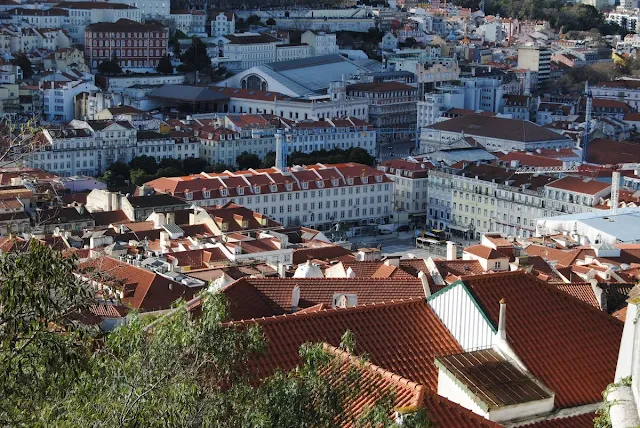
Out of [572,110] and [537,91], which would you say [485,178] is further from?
[537,91]

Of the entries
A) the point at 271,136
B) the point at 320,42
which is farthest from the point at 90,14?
the point at 271,136

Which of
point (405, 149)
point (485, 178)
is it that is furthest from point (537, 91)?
point (485, 178)

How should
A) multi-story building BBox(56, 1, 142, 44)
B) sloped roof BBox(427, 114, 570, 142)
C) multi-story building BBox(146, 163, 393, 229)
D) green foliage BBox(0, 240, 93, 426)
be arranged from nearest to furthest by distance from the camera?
green foliage BBox(0, 240, 93, 426) → multi-story building BBox(146, 163, 393, 229) → sloped roof BBox(427, 114, 570, 142) → multi-story building BBox(56, 1, 142, 44)

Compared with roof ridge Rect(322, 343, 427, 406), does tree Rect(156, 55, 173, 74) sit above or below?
below

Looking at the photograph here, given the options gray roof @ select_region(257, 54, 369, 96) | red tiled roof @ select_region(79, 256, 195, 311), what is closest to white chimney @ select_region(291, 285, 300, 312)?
red tiled roof @ select_region(79, 256, 195, 311)

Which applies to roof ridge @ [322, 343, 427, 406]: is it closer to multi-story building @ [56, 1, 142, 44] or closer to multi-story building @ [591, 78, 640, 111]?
multi-story building @ [591, 78, 640, 111]

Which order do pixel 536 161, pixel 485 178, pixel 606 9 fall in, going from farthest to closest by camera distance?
Answer: pixel 606 9 → pixel 536 161 → pixel 485 178

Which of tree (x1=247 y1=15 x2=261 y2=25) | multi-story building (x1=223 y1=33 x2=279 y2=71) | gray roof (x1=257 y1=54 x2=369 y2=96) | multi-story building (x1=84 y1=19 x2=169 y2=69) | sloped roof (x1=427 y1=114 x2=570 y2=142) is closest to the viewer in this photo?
sloped roof (x1=427 y1=114 x2=570 y2=142)

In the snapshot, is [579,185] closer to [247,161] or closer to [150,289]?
[247,161]
